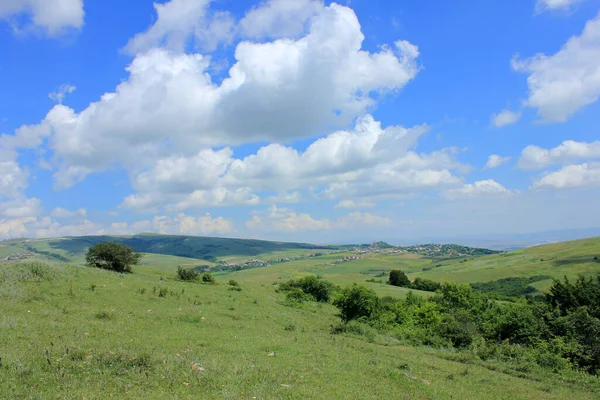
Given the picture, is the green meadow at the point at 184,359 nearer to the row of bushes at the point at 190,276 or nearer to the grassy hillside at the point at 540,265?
the row of bushes at the point at 190,276

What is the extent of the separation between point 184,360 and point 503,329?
36871mm

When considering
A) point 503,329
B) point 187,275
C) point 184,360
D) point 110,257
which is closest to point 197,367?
point 184,360

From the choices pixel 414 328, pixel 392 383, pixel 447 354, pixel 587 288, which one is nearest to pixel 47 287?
pixel 392 383

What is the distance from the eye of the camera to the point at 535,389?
17.8 m

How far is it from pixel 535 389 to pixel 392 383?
909 cm

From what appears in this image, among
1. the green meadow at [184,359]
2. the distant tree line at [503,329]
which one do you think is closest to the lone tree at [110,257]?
the green meadow at [184,359]

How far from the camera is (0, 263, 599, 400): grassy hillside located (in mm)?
10609

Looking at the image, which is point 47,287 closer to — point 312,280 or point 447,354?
point 447,354

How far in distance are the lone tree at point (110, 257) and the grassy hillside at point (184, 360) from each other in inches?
759

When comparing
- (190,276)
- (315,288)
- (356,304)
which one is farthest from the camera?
(315,288)

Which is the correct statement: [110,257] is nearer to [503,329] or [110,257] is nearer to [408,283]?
[503,329]

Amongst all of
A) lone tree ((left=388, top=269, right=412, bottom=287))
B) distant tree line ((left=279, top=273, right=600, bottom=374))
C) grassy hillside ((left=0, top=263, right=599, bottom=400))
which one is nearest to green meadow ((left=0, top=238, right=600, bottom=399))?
grassy hillside ((left=0, top=263, right=599, bottom=400))

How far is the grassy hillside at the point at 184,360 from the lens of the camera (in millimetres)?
10609

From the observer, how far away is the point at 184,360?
13.3 metres
